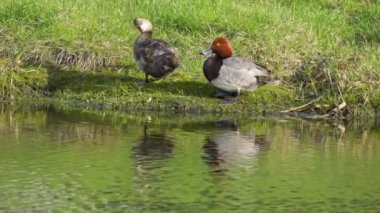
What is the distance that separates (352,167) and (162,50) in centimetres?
350

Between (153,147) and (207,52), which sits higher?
(207,52)

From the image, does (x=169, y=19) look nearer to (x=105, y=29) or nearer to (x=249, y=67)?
(x=105, y=29)

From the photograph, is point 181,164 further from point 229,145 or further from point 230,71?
point 230,71

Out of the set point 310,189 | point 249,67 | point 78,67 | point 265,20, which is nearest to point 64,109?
point 78,67

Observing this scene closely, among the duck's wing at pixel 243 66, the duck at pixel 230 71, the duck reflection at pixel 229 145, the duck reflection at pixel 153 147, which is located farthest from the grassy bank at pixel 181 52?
the duck reflection at pixel 153 147

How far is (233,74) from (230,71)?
0.05 m

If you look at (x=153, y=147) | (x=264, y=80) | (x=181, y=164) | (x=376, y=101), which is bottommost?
(x=181, y=164)

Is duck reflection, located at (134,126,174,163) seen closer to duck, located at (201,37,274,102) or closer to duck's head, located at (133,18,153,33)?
duck, located at (201,37,274,102)

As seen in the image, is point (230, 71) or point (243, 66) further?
point (243, 66)

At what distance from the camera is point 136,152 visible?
10.8 meters

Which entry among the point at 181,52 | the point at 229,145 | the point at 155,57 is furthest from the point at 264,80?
the point at 229,145

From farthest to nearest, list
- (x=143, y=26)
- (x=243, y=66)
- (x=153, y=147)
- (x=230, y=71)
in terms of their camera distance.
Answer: (x=143, y=26) → (x=243, y=66) → (x=230, y=71) → (x=153, y=147)

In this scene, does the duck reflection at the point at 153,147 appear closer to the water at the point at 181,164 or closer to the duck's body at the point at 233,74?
the water at the point at 181,164

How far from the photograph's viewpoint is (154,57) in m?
13.2
